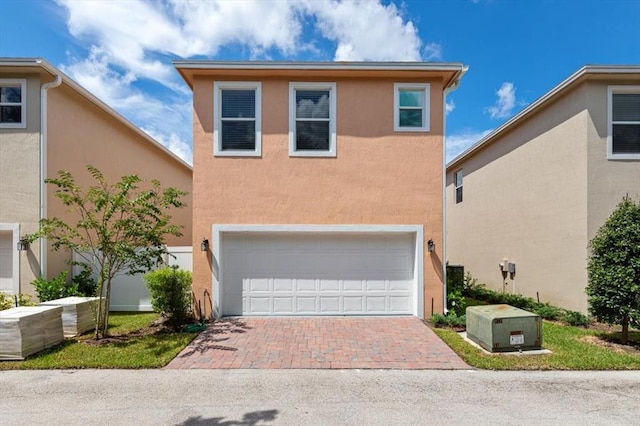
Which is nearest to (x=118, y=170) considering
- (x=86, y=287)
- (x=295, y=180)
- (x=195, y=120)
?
(x=86, y=287)

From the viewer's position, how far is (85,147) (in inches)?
408

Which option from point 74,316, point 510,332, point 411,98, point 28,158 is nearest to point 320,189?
point 411,98

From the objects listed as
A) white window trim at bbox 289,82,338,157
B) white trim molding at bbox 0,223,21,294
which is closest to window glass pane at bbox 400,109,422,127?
white window trim at bbox 289,82,338,157

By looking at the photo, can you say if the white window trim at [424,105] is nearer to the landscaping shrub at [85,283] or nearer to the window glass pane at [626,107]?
the window glass pane at [626,107]

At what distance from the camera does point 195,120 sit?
8.29 metres

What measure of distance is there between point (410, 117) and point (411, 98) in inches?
19.9

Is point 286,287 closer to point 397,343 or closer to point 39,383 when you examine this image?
point 397,343

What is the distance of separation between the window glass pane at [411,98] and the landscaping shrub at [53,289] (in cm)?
1002

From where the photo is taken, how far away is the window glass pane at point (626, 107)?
8119mm

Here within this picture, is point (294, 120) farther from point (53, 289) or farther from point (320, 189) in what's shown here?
point (53, 289)

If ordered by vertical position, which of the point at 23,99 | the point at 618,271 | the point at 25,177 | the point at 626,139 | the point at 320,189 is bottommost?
the point at 618,271

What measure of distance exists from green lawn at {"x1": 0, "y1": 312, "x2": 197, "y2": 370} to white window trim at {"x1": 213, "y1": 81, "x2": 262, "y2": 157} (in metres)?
4.45

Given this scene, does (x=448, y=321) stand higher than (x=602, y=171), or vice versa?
(x=602, y=171)

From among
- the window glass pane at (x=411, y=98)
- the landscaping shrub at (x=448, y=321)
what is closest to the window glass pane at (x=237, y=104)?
the window glass pane at (x=411, y=98)
